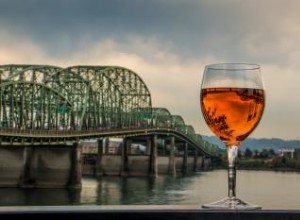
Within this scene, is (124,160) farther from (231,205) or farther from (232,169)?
(231,205)

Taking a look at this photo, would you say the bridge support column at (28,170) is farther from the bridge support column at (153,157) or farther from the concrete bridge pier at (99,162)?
the bridge support column at (153,157)

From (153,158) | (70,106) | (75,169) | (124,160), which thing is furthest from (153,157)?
(75,169)

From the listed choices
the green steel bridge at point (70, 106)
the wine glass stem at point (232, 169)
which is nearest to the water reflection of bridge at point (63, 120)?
the green steel bridge at point (70, 106)

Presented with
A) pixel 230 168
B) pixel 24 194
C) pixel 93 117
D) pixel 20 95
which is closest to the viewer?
pixel 230 168

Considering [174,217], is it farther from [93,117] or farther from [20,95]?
[93,117]

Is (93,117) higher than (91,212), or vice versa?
(93,117)

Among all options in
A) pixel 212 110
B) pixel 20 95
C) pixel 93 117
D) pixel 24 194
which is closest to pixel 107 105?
pixel 93 117
